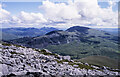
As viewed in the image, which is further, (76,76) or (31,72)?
(76,76)

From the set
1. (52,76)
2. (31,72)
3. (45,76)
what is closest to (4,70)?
(31,72)

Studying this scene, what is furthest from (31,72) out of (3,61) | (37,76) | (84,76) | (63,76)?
(84,76)

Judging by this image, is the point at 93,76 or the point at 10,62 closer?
the point at 10,62

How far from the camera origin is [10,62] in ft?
86.7

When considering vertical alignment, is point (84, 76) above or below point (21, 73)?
below

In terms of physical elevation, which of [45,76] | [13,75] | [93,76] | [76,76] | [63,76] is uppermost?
[13,75]

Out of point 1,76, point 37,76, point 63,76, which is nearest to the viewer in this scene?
point 1,76

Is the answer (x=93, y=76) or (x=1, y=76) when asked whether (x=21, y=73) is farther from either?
(x=93, y=76)

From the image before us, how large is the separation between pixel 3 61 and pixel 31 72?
956cm

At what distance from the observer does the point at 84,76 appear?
28.3m

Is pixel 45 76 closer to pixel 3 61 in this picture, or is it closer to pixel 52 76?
pixel 52 76

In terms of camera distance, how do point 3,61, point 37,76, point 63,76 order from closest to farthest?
point 37,76, point 63,76, point 3,61

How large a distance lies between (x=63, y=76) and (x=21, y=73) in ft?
29.3

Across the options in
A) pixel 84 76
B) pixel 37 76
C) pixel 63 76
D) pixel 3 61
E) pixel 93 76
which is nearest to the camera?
pixel 37 76
